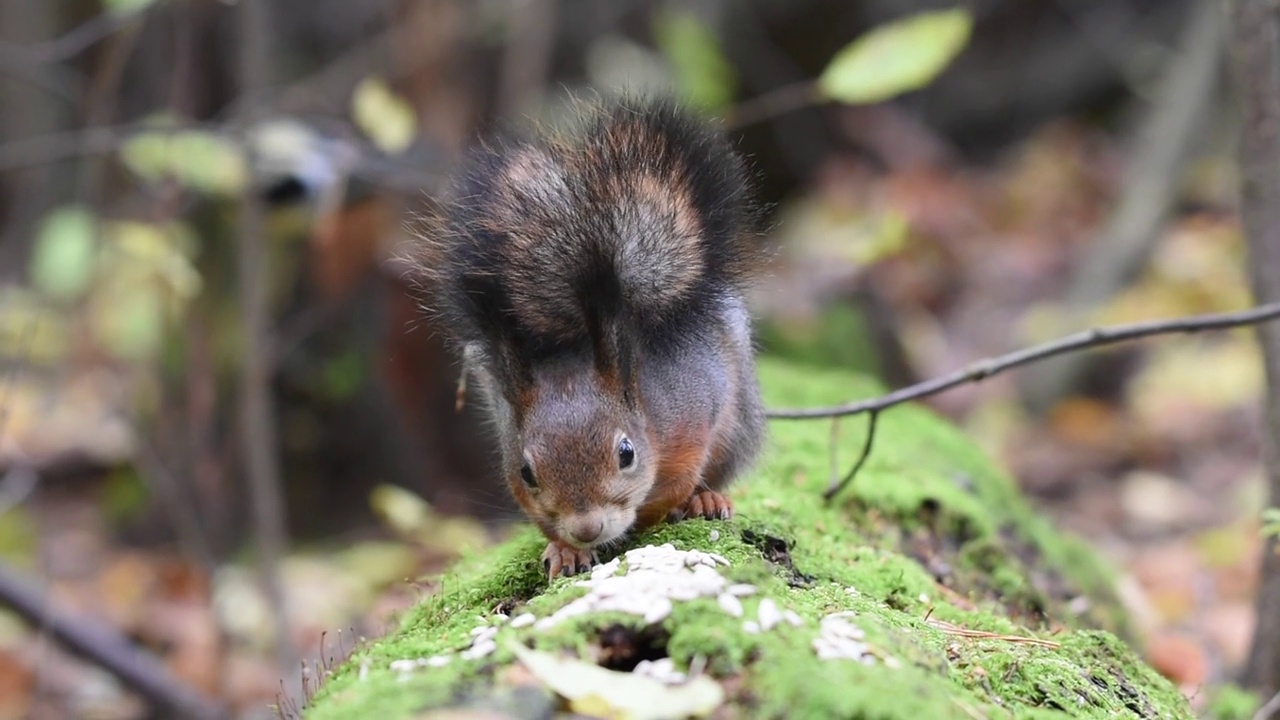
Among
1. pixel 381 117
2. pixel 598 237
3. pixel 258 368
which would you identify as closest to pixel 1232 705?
pixel 598 237

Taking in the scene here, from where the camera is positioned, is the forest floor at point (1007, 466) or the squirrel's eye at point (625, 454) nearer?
the squirrel's eye at point (625, 454)

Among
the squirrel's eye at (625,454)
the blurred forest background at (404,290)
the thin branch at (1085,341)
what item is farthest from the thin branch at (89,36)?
the thin branch at (1085,341)

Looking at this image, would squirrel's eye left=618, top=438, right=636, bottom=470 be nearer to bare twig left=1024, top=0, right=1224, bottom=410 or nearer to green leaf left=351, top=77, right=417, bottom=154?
green leaf left=351, top=77, right=417, bottom=154

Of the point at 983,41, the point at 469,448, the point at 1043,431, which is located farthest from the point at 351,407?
the point at 983,41

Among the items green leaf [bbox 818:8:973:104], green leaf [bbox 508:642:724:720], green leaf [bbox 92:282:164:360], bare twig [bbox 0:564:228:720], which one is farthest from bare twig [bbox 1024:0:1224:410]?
green leaf [bbox 508:642:724:720]

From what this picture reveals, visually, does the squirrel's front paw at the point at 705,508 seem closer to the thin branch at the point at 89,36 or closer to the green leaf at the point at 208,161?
the green leaf at the point at 208,161

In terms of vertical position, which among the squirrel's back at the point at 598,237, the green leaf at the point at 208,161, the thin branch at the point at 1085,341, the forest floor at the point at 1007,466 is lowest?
the forest floor at the point at 1007,466
